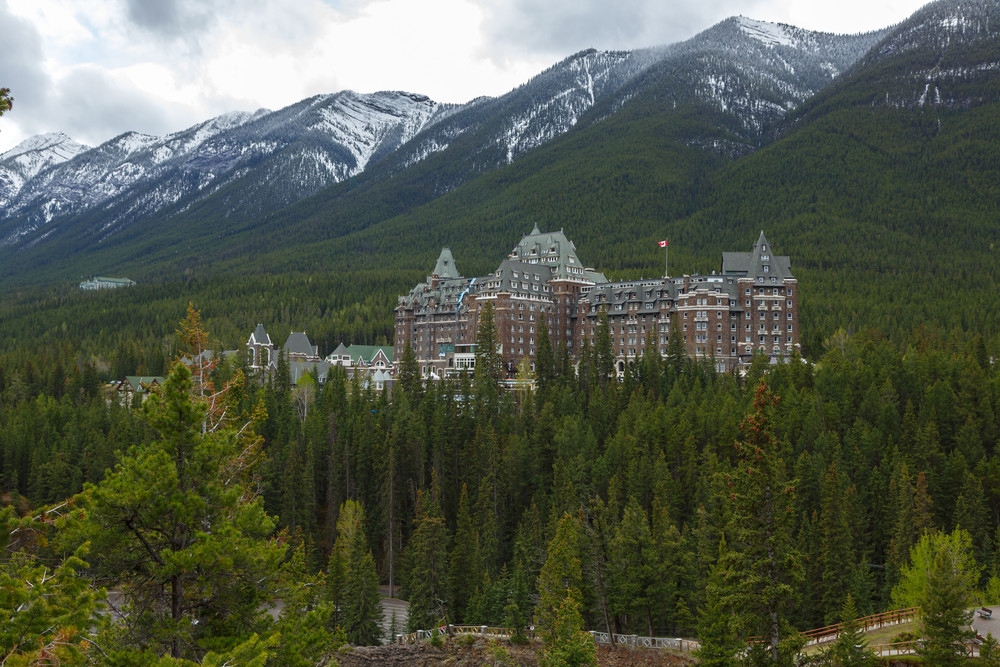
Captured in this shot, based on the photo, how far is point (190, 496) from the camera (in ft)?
75.8

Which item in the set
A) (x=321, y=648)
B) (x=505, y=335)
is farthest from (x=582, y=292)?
(x=321, y=648)

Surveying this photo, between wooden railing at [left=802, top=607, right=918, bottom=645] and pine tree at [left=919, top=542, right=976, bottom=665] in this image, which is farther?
wooden railing at [left=802, top=607, right=918, bottom=645]

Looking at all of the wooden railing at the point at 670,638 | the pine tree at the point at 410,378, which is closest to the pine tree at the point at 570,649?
the wooden railing at the point at 670,638

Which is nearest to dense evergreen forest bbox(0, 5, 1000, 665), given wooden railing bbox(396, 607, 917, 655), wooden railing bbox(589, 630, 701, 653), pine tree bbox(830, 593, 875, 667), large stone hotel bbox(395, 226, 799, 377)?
wooden railing bbox(589, 630, 701, 653)

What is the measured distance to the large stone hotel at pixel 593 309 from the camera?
478 feet

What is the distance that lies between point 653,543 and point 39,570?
192ft

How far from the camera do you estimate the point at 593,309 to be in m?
161

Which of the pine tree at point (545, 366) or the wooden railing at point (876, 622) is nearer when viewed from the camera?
the wooden railing at point (876, 622)

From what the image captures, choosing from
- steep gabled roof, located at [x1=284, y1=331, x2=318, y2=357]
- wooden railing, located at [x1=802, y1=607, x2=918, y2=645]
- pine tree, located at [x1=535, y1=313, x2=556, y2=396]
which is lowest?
A: wooden railing, located at [x1=802, y1=607, x2=918, y2=645]

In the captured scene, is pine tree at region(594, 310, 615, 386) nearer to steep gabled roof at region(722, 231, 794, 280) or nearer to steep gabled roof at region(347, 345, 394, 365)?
steep gabled roof at region(722, 231, 794, 280)

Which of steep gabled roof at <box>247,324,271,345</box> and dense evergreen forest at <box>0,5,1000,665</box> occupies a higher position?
steep gabled roof at <box>247,324,271,345</box>

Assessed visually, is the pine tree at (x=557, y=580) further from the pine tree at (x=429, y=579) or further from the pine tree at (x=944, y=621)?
the pine tree at (x=944, y=621)

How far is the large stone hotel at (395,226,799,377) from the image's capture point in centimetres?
14575

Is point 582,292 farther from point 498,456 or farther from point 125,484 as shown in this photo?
point 125,484
